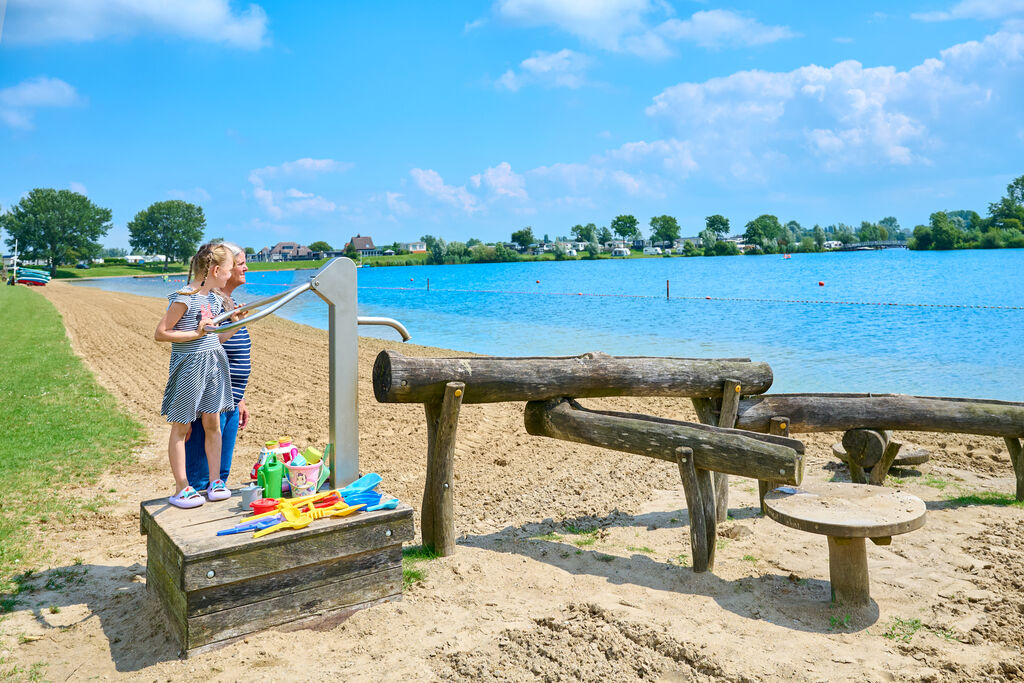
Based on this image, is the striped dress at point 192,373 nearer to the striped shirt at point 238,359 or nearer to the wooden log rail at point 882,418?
the striped shirt at point 238,359

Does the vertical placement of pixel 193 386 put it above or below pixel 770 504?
above

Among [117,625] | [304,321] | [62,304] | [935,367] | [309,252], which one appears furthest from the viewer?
[309,252]

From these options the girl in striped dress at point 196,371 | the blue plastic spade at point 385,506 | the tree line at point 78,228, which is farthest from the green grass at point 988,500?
the tree line at point 78,228

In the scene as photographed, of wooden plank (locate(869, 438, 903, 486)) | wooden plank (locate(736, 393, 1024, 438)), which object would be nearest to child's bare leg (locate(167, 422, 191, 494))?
wooden plank (locate(736, 393, 1024, 438))

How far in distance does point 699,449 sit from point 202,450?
3.08m

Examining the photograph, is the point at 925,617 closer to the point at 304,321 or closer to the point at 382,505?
the point at 382,505

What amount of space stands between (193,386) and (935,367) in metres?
17.2

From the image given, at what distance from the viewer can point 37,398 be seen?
32.7 ft

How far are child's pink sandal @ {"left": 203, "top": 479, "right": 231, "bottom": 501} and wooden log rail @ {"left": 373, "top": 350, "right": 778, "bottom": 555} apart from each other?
3.43 feet

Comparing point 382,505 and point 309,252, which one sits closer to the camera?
point 382,505

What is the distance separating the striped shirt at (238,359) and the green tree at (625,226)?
159405mm

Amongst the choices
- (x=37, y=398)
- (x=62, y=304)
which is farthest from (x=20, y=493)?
(x=62, y=304)

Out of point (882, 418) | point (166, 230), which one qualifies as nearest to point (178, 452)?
point (882, 418)

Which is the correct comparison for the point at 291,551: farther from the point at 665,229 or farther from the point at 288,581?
the point at 665,229
